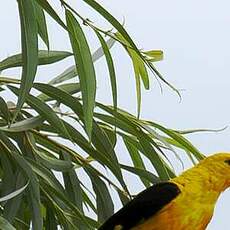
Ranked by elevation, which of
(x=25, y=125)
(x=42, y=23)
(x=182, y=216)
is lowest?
(x=182, y=216)

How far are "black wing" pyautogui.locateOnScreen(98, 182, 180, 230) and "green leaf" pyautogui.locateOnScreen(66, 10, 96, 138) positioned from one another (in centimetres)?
13

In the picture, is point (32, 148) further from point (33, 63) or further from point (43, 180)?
point (33, 63)

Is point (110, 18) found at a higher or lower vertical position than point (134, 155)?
higher

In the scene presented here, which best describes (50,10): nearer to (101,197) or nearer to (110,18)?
(110,18)

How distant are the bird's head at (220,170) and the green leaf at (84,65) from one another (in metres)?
0.19

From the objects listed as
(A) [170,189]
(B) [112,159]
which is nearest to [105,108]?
(B) [112,159]

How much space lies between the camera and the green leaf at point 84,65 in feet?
2.80

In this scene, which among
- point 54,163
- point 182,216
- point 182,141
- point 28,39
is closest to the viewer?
point 28,39

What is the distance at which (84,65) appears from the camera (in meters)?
0.87

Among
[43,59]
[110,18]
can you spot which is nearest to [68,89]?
[43,59]

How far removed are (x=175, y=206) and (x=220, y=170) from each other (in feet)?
0.31

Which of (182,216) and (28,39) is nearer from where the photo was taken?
(28,39)

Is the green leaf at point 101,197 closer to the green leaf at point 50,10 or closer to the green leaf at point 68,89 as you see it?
the green leaf at point 68,89

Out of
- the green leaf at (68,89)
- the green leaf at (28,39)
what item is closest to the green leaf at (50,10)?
the green leaf at (28,39)
